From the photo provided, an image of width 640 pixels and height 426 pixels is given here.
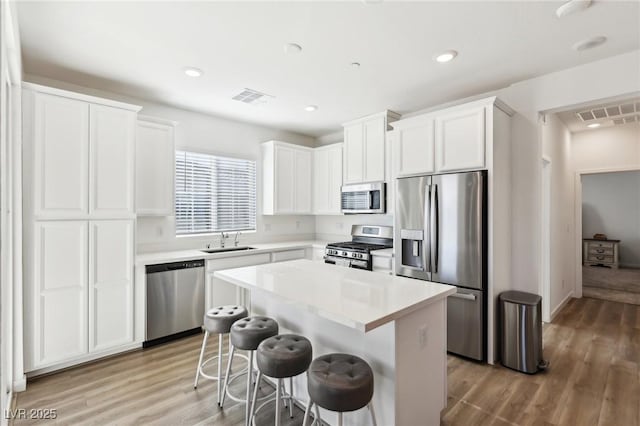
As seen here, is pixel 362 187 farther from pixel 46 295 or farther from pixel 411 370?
pixel 46 295

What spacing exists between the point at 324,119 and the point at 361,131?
0.60 meters

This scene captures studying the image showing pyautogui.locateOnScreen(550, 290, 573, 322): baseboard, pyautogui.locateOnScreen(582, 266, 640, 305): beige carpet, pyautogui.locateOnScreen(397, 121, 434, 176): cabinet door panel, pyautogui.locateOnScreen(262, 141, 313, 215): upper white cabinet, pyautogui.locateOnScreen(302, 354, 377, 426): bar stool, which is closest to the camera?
pyautogui.locateOnScreen(302, 354, 377, 426): bar stool

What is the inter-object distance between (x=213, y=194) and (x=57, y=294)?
2.17m

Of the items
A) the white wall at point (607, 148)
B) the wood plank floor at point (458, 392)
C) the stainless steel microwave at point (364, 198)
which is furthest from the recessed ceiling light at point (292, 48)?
the white wall at point (607, 148)

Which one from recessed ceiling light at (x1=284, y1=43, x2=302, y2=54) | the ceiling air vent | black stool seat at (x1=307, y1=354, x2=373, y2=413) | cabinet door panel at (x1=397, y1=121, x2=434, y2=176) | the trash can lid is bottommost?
black stool seat at (x1=307, y1=354, x2=373, y2=413)

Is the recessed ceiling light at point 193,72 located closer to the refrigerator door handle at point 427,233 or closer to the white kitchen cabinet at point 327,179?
the white kitchen cabinet at point 327,179

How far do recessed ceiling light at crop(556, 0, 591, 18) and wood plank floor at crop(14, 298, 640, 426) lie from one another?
9.01ft

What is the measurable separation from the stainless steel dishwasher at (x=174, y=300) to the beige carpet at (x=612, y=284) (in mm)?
5980

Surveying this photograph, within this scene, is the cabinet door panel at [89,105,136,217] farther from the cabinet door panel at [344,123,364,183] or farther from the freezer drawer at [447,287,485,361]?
the freezer drawer at [447,287,485,361]

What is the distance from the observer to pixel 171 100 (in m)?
3.78

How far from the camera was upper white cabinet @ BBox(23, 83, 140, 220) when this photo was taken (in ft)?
8.57

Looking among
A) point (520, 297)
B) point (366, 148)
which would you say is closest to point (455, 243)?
point (520, 297)

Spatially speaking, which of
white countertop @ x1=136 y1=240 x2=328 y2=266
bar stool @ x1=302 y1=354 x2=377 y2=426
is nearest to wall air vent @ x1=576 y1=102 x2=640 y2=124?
bar stool @ x1=302 y1=354 x2=377 y2=426

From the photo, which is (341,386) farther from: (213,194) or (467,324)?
(213,194)
